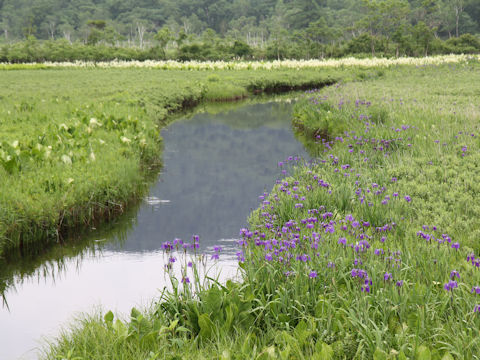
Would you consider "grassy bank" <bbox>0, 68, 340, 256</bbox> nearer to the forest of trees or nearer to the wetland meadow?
the wetland meadow

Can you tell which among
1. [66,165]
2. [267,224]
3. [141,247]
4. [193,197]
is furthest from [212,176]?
[267,224]

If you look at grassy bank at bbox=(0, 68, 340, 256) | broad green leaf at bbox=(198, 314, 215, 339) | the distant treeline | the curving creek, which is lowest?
the curving creek

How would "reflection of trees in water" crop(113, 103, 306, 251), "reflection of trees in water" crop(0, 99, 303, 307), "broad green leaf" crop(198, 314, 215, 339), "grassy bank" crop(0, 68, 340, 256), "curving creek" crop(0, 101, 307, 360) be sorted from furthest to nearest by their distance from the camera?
"reflection of trees in water" crop(113, 103, 306, 251)
"grassy bank" crop(0, 68, 340, 256)
"reflection of trees in water" crop(0, 99, 303, 307)
"curving creek" crop(0, 101, 307, 360)
"broad green leaf" crop(198, 314, 215, 339)

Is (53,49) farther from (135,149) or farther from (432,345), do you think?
(432,345)

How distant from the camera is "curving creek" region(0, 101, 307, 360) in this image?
5707mm

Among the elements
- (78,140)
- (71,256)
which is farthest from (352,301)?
(78,140)

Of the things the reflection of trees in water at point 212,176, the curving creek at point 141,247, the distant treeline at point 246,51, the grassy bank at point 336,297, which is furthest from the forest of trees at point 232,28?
the grassy bank at point 336,297

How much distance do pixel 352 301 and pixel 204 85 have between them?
26290 millimetres

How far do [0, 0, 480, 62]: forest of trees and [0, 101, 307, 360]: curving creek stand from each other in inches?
1901

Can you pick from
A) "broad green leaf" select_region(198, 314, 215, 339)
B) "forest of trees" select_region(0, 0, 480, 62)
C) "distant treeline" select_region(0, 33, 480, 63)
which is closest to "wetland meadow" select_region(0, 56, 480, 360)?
"broad green leaf" select_region(198, 314, 215, 339)

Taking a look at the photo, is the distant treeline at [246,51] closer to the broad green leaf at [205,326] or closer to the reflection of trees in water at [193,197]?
the reflection of trees in water at [193,197]

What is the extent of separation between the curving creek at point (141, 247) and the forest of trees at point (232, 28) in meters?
48.3

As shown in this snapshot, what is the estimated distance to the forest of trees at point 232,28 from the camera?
60.7 meters

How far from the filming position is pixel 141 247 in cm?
786
